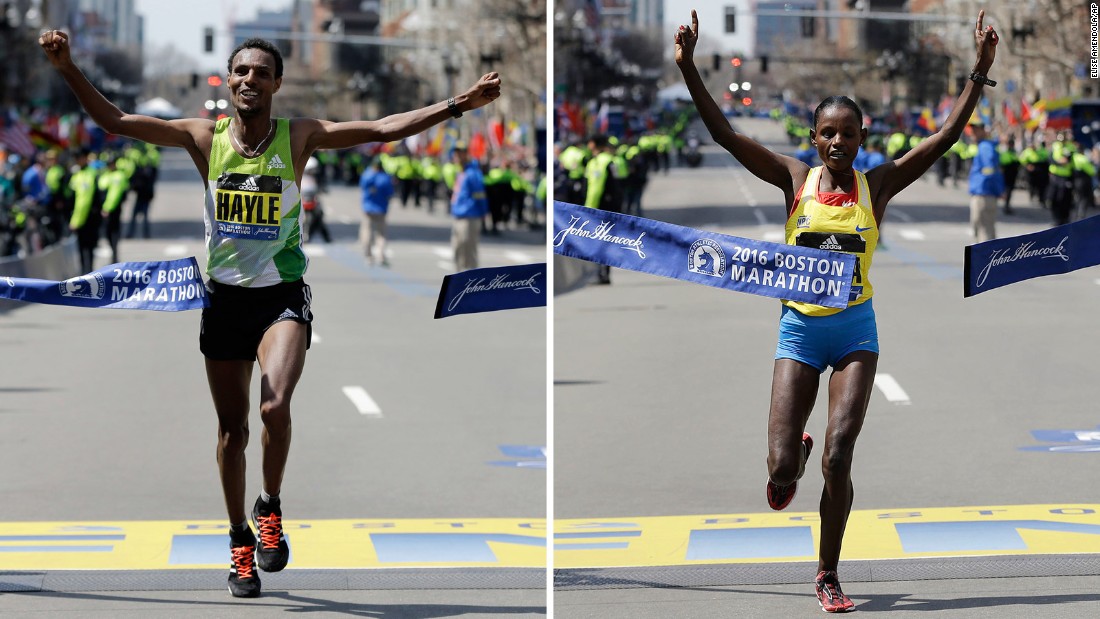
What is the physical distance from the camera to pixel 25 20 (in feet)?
284

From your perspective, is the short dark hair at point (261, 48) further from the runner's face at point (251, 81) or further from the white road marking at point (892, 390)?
the white road marking at point (892, 390)

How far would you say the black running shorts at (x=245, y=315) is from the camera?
23.7 ft

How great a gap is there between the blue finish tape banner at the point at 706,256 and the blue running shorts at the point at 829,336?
0.12 metres

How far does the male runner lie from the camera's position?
715 centimetres

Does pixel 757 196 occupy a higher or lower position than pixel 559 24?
lower

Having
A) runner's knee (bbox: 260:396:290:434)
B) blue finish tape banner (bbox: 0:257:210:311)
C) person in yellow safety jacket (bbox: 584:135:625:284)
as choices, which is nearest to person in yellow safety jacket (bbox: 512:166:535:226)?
person in yellow safety jacket (bbox: 584:135:625:284)

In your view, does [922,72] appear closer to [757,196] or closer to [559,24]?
[559,24]

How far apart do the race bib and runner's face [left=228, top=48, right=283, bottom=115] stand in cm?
25

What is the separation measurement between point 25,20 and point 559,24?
92.3 ft

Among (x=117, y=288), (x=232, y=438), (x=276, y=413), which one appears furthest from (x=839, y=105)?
(x=117, y=288)

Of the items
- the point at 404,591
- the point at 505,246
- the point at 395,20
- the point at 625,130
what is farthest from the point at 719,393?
the point at 395,20

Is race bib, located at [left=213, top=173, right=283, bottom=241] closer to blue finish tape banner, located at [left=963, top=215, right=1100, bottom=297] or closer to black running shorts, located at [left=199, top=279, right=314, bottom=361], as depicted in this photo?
black running shorts, located at [left=199, top=279, right=314, bottom=361]

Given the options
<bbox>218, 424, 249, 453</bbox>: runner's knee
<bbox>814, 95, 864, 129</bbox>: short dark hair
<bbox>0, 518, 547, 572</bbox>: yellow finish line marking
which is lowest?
<bbox>0, 518, 547, 572</bbox>: yellow finish line marking

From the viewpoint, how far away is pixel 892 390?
13648 millimetres
